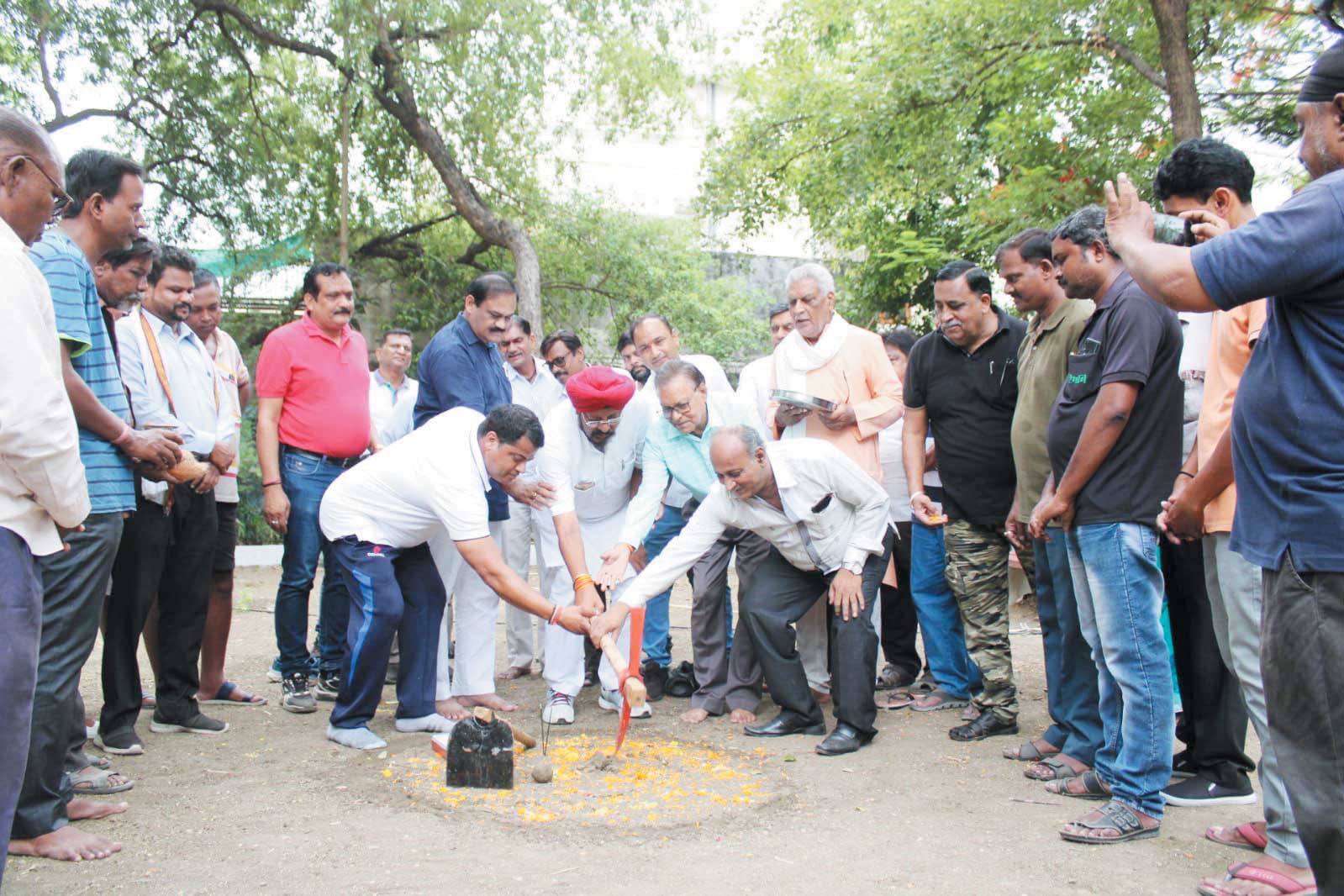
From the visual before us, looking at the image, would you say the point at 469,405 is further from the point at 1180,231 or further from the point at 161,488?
the point at 1180,231

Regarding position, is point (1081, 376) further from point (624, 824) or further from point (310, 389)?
point (310, 389)

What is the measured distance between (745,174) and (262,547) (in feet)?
23.3

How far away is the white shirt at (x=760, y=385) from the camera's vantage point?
21.3 feet

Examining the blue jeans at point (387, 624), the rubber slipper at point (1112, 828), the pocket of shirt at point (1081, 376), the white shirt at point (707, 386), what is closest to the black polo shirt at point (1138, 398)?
the pocket of shirt at point (1081, 376)

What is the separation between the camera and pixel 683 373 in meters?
5.54

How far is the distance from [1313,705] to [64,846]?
3.78 m

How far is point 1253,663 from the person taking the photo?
3.69 m

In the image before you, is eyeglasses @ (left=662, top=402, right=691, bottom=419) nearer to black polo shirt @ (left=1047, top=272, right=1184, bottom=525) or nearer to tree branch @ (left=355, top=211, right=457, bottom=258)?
black polo shirt @ (left=1047, top=272, right=1184, bottom=525)

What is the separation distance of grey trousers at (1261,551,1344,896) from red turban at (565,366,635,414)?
3538 millimetres

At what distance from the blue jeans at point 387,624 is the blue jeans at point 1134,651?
3057 mm

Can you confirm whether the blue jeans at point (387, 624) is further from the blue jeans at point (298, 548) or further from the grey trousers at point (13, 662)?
the grey trousers at point (13, 662)

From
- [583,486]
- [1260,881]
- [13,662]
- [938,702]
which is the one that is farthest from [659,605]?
[13,662]

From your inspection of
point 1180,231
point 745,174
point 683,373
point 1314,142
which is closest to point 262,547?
point 745,174

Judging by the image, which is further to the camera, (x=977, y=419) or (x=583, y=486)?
(x=583, y=486)
